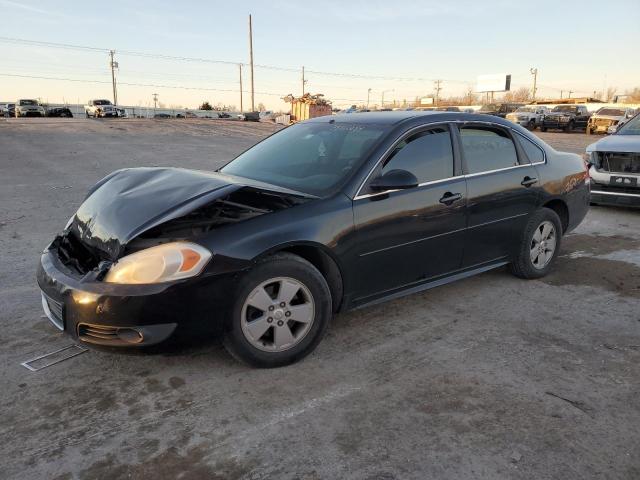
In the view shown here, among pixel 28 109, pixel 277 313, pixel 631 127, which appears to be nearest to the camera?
pixel 277 313

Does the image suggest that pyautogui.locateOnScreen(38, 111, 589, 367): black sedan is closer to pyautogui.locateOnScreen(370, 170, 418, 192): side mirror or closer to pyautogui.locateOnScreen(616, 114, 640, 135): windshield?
pyautogui.locateOnScreen(370, 170, 418, 192): side mirror

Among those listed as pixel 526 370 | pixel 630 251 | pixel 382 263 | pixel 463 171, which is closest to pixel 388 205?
pixel 382 263

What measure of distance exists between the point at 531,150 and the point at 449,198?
54.6 inches

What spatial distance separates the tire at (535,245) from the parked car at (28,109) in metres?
47.0

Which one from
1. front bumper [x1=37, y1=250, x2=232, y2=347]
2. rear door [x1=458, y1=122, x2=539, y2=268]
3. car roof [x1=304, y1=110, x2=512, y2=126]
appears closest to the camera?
front bumper [x1=37, y1=250, x2=232, y2=347]

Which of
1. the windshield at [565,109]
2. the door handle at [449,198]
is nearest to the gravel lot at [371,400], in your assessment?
the door handle at [449,198]

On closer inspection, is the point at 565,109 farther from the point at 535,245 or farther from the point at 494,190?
the point at 494,190

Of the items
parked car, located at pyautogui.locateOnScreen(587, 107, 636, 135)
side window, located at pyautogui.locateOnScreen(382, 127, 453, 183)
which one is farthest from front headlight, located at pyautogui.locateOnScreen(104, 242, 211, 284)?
parked car, located at pyautogui.locateOnScreen(587, 107, 636, 135)

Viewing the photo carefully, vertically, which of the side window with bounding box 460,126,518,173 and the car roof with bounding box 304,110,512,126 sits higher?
the car roof with bounding box 304,110,512,126

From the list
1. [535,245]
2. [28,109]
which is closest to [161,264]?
[535,245]

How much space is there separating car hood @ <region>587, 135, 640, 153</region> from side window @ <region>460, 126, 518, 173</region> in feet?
Answer: 13.8

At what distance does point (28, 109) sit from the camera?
42.8m

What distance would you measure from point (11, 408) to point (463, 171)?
11.1 feet

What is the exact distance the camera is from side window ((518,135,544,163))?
15.5 ft
